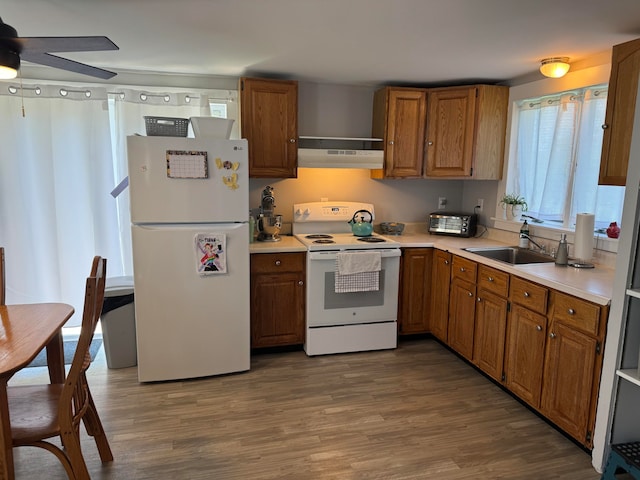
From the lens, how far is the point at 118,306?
10.7 feet

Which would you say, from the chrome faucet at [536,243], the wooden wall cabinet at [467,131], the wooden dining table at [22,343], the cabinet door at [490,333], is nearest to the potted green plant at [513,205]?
the wooden wall cabinet at [467,131]

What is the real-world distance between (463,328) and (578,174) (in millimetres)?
1390

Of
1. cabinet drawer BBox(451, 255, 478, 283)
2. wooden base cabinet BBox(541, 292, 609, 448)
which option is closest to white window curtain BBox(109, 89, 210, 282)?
cabinet drawer BBox(451, 255, 478, 283)

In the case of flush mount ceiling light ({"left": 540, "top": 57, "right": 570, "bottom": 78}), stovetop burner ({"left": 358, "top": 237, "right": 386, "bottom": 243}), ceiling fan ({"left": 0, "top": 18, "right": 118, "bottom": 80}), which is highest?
flush mount ceiling light ({"left": 540, "top": 57, "right": 570, "bottom": 78})

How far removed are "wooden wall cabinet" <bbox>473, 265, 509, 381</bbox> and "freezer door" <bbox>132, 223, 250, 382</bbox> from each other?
5.44ft

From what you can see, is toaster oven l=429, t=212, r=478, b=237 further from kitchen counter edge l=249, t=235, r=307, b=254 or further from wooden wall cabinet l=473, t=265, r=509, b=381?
kitchen counter edge l=249, t=235, r=307, b=254

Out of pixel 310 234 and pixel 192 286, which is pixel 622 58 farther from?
pixel 192 286

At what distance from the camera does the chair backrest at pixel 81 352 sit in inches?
68.1

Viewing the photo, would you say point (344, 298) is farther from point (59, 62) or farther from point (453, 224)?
point (59, 62)

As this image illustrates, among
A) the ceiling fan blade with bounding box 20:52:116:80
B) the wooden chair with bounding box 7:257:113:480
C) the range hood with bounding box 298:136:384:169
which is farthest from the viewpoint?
the range hood with bounding box 298:136:384:169

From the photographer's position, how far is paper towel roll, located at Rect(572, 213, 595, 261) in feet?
9.30

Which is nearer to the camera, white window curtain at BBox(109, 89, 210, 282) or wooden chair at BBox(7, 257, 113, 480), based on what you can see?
wooden chair at BBox(7, 257, 113, 480)

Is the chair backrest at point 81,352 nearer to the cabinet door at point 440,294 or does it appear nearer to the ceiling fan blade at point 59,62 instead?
the ceiling fan blade at point 59,62

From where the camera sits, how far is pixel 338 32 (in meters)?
2.51
